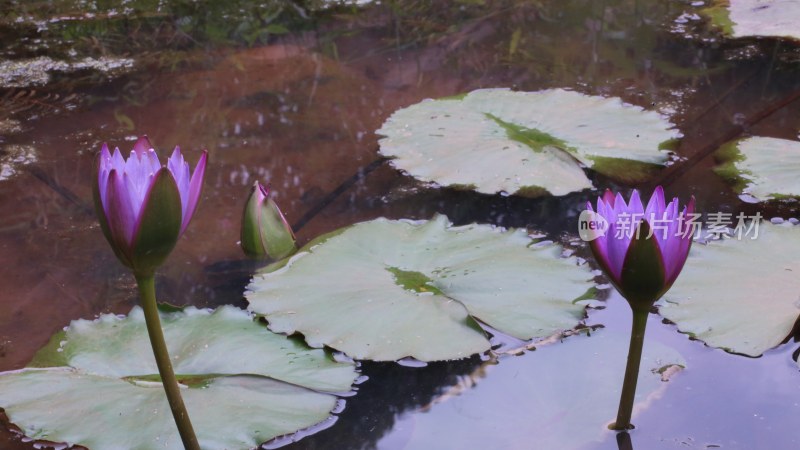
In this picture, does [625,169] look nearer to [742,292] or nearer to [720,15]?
[742,292]

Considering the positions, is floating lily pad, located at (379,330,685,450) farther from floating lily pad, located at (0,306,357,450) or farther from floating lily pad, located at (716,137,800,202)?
floating lily pad, located at (716,137,800,202)

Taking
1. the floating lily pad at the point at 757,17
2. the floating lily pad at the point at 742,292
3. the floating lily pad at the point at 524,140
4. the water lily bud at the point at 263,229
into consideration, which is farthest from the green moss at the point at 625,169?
the floating lily pad at the point at 757,17

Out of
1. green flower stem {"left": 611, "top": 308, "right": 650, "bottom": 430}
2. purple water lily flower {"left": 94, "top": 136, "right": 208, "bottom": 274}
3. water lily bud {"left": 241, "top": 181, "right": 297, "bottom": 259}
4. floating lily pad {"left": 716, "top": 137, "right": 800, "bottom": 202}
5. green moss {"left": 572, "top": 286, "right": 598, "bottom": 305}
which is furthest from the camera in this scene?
floating lily pad {"left": 716, "top": 137, "right": 800, "bottom": 202}

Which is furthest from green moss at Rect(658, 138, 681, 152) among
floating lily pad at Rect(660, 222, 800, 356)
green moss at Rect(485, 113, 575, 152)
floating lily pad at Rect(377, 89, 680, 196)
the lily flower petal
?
the lily flower petal

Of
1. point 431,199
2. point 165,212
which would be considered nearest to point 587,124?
Answer: point 431,199

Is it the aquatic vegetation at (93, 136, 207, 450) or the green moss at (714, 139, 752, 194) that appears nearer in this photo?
the aquatic vegetation at (93, 136, 207, 450)

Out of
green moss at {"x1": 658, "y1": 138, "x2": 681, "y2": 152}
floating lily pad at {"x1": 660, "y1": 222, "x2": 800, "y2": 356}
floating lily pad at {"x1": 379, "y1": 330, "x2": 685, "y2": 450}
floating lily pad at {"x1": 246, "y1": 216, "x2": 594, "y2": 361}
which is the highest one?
green moss at {"x1": 658, "y1": 138, "x2": 681, "y2": 152}

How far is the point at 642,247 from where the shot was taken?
1021 millimetres

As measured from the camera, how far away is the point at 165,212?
37.5 inches

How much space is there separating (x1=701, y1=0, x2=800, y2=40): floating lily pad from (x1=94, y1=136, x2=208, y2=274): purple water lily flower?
235 cm

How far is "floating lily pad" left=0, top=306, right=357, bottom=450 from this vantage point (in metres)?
1.21

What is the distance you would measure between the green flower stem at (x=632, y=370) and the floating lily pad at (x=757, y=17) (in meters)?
1.97

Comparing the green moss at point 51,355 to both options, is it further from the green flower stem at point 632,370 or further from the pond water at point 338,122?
the green flower stem at point 632,370

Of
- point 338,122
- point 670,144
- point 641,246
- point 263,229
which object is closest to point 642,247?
point 641,246
